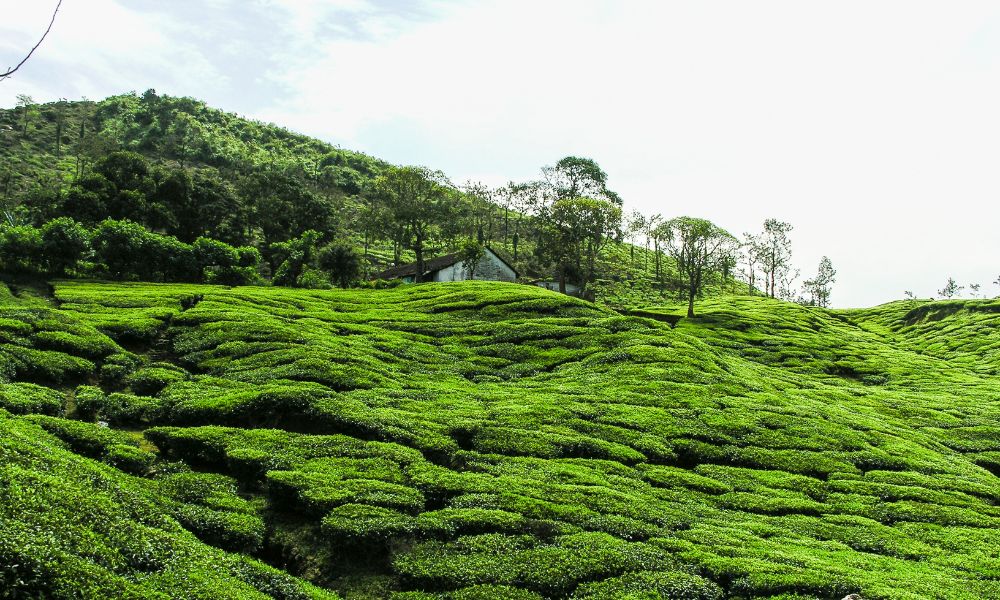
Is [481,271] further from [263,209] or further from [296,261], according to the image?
[263,209]

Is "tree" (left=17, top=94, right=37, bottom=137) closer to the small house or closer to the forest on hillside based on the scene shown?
the forest on hillside

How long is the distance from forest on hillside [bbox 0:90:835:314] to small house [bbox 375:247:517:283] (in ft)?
11.2

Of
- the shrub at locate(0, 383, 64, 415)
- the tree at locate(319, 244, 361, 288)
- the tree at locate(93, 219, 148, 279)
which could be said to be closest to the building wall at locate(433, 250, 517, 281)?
the tree at locate(319, 244, 361, 288)

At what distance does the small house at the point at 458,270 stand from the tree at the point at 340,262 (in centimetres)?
864

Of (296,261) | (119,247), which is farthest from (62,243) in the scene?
(296,261)

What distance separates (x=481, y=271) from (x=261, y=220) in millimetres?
29990

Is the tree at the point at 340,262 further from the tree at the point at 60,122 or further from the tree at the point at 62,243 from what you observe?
the tree at the point at 60,122

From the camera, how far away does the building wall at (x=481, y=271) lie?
7456 centimetres

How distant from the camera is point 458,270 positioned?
75375 mm

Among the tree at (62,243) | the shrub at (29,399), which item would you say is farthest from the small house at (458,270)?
the shrub at (29,399)

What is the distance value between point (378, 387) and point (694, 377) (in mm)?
17005

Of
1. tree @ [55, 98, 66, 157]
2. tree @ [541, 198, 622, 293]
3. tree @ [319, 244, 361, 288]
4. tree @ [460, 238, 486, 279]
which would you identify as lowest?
tree @ [319, 244, 361, 288]

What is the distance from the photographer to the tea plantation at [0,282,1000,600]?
43.0ft

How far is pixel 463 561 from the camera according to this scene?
46.7 feet
